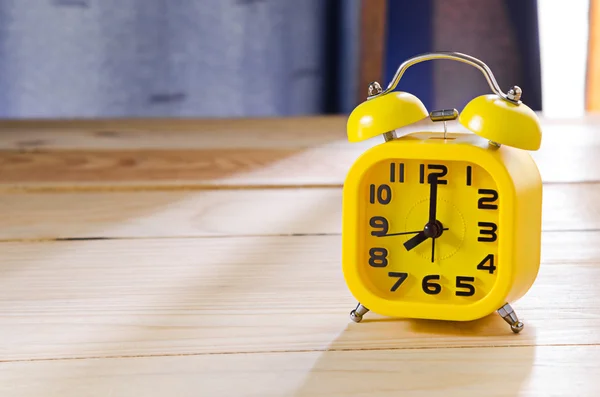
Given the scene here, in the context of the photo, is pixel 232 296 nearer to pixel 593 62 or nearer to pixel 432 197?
pixel 432 197

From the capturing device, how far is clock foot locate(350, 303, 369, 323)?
0.72 meters

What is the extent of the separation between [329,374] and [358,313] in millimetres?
116

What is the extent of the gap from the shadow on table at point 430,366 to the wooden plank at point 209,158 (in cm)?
64

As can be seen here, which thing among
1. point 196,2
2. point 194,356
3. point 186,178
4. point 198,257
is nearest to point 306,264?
point 198,257

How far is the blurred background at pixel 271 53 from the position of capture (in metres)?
2.17

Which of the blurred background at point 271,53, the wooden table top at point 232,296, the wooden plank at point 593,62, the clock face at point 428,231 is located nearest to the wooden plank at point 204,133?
the wooden table top at point 232,296

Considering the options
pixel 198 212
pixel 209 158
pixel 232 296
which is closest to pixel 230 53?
pixel 209 158

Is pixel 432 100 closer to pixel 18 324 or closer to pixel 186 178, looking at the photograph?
pixel 186 178

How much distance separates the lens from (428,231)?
0.70 m

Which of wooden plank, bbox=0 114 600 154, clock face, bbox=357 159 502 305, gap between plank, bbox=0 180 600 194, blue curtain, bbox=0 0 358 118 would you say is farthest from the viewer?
blue curtain, bbox=0 0 358 118

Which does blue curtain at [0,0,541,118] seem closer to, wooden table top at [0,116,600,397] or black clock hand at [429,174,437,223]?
wooden table top at [0,116,600,397]

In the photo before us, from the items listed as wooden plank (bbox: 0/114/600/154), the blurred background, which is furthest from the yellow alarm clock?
the blurred background

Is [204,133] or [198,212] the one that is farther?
[204,133]

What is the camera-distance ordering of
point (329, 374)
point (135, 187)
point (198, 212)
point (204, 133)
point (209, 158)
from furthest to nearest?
point (204, 133)
point (209, 158)
point (135, 187)
point (198, 212)
point (329, 374)
